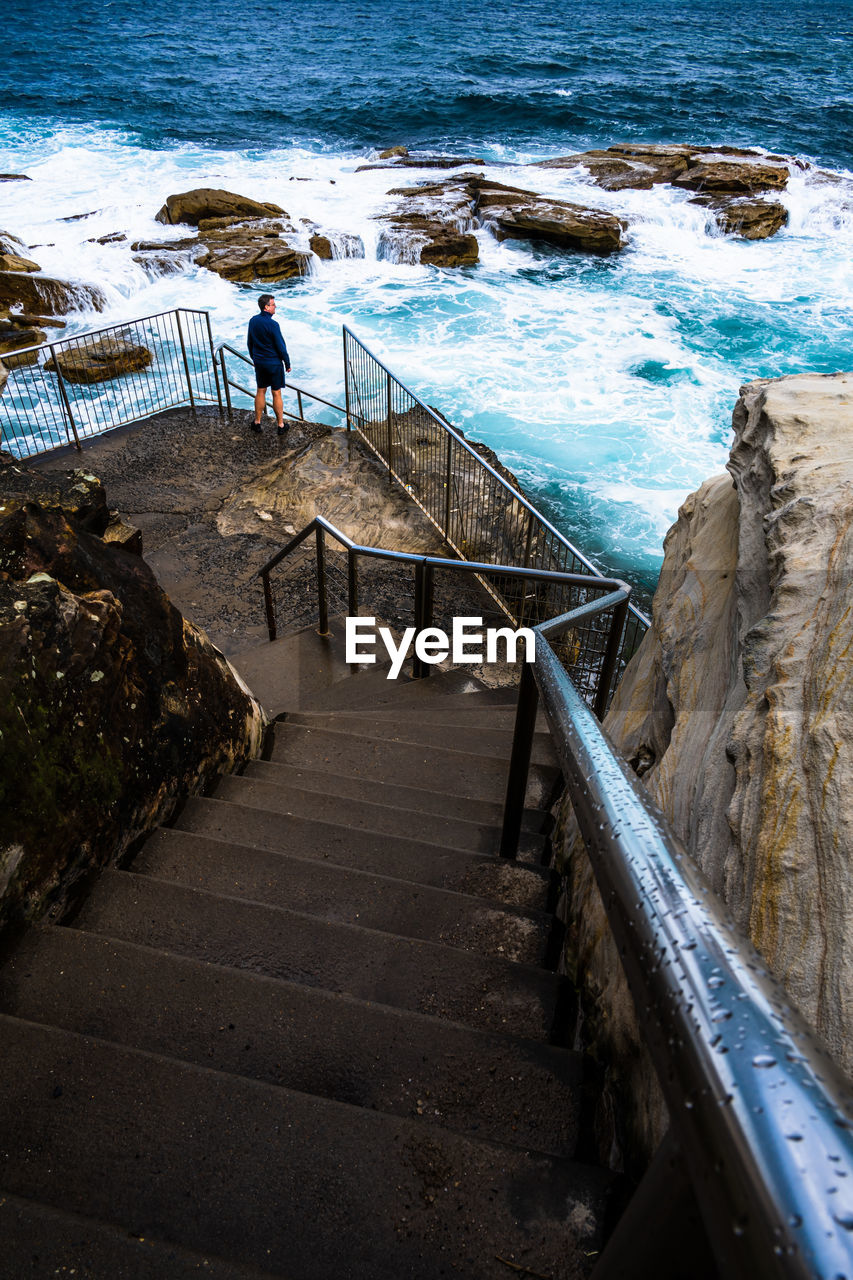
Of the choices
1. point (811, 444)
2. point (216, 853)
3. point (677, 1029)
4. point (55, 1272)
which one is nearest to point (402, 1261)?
point (55, 1272)

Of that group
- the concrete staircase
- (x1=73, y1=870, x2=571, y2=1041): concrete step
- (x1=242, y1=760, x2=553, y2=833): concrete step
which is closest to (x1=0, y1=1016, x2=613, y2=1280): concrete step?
the concrete staircase

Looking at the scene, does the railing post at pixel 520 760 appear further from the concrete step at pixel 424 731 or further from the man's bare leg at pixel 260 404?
the man's bare leg at pixel 260 404

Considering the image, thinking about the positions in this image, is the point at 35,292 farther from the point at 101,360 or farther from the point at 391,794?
the point at 391,794

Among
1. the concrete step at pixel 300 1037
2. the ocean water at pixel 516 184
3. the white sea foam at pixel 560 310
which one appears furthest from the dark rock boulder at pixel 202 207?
the concrete step at pixel 300 1037

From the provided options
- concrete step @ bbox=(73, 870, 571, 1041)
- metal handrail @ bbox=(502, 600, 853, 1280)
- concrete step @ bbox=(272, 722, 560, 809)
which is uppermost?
metal handrail @ bbox=(502, 600, 853, 1280)

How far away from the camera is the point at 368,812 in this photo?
138 inches

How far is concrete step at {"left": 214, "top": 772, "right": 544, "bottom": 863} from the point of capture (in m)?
3.28

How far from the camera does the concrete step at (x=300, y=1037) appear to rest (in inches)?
74.9

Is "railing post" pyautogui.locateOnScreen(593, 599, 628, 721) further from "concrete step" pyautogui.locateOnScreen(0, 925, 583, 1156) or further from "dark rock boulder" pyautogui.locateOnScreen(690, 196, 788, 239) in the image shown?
"dark rock boulder" pyautogui.locateOnScreen(690, 196, 788, 239)

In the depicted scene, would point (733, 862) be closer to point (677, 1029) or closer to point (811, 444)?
point (677, 1029)

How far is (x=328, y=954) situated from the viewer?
246 cm

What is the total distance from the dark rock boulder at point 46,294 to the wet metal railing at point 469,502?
398 inches

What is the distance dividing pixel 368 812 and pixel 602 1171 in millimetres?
2002

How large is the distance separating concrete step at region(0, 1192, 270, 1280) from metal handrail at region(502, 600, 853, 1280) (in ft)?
3.82
